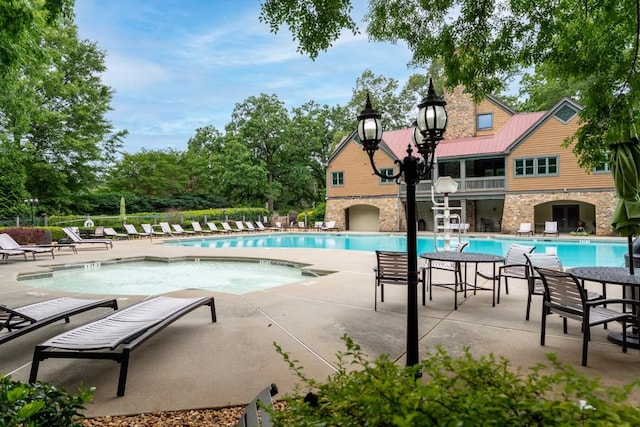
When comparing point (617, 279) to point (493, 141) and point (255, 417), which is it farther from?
point (493, 141)

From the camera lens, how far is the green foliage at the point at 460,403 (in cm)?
93

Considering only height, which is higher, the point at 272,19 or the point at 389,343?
the point at 272,19

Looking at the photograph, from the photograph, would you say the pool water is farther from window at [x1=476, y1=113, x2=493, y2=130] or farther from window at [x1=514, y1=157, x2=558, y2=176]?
window at [x1=476, y1=113, x2=493, y2=130]

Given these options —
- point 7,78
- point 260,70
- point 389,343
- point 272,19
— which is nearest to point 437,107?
point 272,19

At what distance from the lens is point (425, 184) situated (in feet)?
78.8

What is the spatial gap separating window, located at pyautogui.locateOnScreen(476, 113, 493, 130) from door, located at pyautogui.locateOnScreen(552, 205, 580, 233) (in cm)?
653

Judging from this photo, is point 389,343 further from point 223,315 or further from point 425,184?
point 425,184

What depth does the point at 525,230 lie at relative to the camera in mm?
19625

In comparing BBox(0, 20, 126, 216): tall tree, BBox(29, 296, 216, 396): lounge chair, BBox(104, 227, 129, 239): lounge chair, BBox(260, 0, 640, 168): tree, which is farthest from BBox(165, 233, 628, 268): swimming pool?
BBox(0, 20, 126, 216): tall tree

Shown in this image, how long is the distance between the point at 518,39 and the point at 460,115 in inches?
827

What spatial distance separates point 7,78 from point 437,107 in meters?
7.14

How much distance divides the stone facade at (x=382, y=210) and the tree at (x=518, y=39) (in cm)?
1874

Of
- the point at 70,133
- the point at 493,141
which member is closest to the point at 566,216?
the point at 493,141

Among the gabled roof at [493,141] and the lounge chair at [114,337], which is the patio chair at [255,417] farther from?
the gabled roof at [493,141]
